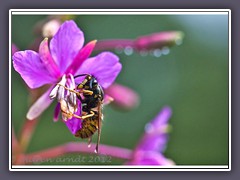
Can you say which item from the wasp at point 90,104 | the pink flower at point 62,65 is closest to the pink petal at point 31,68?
the pink flower at point 62,65

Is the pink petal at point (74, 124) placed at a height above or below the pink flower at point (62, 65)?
below

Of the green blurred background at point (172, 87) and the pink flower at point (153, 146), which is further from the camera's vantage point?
the green blurred background at point (172, 87)

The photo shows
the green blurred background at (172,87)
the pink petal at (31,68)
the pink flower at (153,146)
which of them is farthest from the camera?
the green blurred background at (172,87)

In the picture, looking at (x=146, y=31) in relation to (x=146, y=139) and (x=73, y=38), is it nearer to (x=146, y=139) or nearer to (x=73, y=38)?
(x=146, y=139)

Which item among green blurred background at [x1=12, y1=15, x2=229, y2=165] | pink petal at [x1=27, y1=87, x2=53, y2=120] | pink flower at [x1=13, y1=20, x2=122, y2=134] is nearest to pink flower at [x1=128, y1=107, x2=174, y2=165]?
green blurred background at [x1=12, y1=15, x2=229, y2=165]

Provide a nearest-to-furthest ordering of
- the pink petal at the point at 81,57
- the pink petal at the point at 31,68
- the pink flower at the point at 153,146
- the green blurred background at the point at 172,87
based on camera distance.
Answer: the pink petal at the point at 31,68 < the pink petal at the point at 81,57 < the pink flower at the point at 153,146 < the green blurred background at the point at 172,87

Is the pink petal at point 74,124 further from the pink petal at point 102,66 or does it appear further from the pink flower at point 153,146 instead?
the pink flower at point 153,146

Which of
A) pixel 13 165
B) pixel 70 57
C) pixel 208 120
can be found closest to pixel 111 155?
pixel 13 165
